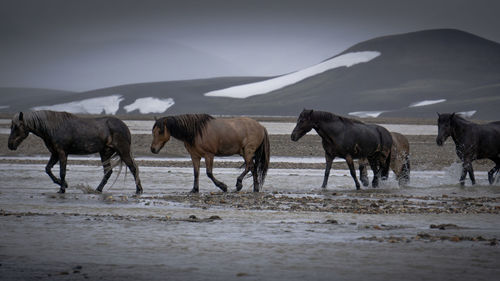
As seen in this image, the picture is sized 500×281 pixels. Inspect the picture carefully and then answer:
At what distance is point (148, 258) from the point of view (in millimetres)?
8461

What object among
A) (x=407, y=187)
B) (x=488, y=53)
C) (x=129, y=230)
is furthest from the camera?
(x=488, y=53)

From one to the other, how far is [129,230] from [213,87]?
544ft

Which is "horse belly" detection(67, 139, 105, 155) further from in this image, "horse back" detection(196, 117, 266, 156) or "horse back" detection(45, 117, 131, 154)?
"horse back" detection(196, 117, 266, 156)

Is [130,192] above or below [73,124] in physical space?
below

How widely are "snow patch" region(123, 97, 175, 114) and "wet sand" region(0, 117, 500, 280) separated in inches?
4878

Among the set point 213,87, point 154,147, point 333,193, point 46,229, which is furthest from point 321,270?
point 213,87

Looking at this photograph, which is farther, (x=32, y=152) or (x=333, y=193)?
(x=32, y=152)

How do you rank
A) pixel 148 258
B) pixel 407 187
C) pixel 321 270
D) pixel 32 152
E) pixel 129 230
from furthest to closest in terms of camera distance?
pixel 32 152 → pixel 407 187 → pixel 129 230 → pixel 148 258 → pixel 321 270

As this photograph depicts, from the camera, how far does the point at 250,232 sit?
34.1 feet

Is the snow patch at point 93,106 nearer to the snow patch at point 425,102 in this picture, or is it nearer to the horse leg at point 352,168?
the snow patch at point 425,102

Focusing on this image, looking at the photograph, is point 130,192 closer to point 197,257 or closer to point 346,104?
point 197,257

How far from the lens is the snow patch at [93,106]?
144500mm

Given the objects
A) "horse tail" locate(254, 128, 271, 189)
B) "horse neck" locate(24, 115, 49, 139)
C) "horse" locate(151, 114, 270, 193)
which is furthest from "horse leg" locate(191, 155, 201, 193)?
"horse neck" locate(24, 115, 49, 139)

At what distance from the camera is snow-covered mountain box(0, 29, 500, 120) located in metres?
136
